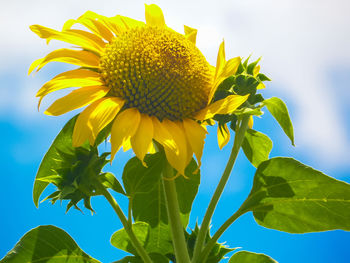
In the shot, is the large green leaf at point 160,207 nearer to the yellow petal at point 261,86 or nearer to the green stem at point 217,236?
the green stem at point 217,236

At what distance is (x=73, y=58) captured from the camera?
4.85ft

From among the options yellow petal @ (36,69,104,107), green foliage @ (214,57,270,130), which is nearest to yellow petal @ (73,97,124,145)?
yellow petal @ (36,69,104,107)

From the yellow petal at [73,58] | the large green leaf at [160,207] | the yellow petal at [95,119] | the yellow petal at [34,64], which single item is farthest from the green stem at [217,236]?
the yellow petal at [34,64]

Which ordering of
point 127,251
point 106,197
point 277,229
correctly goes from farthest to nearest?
point 127,251 → point 277,229 → point 106,197

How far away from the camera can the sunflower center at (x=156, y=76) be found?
1.40 meters

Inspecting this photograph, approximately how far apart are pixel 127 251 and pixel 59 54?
78 cm

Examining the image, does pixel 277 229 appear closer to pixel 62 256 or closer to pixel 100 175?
pixel 100 175

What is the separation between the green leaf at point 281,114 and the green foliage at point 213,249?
1.52ft

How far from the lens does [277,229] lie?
1.59 meters

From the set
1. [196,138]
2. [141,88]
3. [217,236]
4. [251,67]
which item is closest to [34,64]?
[141,88]

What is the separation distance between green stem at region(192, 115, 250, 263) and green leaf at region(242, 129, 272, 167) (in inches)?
7.6

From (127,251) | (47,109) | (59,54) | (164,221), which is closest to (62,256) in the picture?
(127,251)

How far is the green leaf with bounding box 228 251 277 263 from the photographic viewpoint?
164cm

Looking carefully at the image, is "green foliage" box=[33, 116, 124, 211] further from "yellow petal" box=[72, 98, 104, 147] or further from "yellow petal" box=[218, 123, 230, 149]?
"yellow petal" box=[218, 123, 230, 149]
